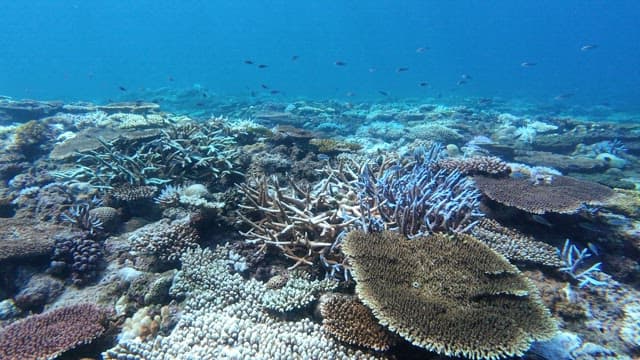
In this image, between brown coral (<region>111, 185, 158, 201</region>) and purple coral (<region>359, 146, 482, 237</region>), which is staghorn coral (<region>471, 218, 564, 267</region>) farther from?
brown coral (<region>111, 185, 158, 201</region>)

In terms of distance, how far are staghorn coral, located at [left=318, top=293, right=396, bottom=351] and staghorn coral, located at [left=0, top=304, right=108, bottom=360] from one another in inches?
99.5

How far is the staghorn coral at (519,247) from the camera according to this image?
169 inches

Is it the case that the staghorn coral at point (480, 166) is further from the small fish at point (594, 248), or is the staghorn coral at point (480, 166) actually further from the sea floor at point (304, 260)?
the small fish at point (594, 248)

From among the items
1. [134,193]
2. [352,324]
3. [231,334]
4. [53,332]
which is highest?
[134,193]

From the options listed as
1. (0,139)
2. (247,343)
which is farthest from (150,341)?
(0,139)

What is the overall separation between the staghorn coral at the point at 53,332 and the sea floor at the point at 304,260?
0.02 metres

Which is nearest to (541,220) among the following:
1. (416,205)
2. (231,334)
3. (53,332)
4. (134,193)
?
(416,205)

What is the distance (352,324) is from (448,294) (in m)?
0.94

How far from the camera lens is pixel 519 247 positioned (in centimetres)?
441

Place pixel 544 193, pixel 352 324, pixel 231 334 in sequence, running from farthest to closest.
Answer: pixel 544 193, pixel 231 334, pixel 352 324

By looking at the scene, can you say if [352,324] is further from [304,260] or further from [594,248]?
[594,248]

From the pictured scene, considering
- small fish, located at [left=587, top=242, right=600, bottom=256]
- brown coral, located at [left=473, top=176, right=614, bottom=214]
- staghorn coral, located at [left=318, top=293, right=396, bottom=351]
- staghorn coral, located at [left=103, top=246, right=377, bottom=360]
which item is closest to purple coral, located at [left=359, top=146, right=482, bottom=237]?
brown coral, located at [left=473, top=176, right=614, bottom=214]

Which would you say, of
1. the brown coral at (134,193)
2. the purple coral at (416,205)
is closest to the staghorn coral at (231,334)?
the purple coral at (416,205)

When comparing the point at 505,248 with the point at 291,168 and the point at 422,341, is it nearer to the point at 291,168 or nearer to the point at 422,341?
the point at 422,341
